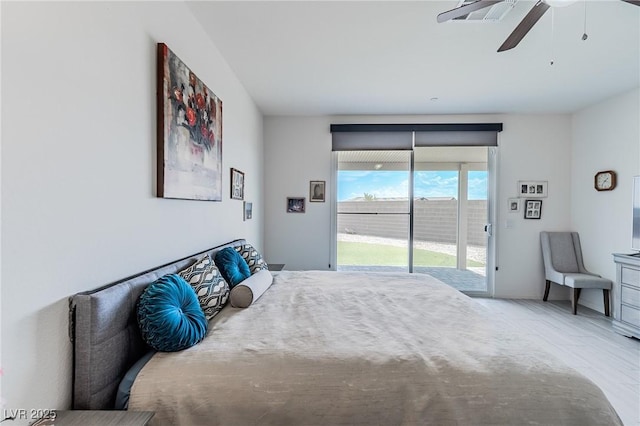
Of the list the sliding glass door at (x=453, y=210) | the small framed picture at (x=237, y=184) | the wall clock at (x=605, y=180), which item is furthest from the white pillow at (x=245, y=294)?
the wall clock at (x=605, y=180)

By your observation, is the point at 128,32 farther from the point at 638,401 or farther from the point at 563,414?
the point at 638,401

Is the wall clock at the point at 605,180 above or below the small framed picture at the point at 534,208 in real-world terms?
A: above

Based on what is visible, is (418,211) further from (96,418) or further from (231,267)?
(96,418)

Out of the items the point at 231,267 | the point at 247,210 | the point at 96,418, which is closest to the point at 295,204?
the point at 247,210

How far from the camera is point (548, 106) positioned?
383 cm

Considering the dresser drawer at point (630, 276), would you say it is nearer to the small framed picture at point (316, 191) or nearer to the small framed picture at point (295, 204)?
the small framed picture at point (316, 191)

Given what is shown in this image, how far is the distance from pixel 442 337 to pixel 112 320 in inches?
57.4

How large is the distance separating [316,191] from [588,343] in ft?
11.4

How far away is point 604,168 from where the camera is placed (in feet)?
11.9

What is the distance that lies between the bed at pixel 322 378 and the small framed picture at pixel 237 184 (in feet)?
5.25

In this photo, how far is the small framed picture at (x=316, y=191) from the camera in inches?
171

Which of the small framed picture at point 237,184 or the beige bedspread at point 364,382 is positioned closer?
the beige bedspread at point 364,382

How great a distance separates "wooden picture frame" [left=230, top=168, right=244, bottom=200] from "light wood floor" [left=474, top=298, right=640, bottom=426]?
2.44 m

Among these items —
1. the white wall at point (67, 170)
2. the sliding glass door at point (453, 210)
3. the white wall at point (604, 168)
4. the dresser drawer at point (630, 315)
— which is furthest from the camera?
the sliding glass door at point (453, 210)
